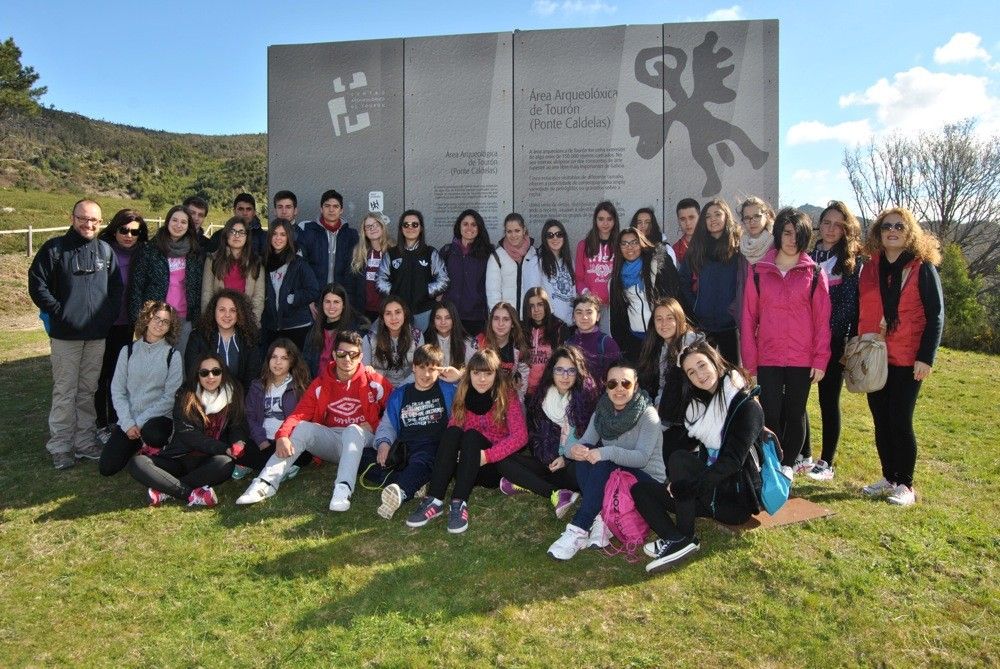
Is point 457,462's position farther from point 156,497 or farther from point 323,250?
point 323,250

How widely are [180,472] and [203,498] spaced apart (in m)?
0.32

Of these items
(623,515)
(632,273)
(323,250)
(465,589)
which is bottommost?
(465,589)

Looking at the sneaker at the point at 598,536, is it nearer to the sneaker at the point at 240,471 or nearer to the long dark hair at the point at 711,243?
the long dark hair at the point at 711,243

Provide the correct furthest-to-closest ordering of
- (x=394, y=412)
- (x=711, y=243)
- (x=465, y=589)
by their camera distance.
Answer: (x=711, y=243) < (x=394, y=412) < (x=465, y=589)

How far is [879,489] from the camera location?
4254 millimetres

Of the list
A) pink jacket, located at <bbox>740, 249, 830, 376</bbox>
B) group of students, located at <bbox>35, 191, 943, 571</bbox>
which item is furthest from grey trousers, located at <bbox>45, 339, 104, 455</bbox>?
pink jacket, located at <bbox>740, 249, 830, 376</bbox>

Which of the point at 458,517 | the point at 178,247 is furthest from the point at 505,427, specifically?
the point at 178,247

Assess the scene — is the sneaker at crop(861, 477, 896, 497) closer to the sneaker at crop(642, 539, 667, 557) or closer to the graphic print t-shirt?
the sneaker at crop(642, 539, 667, 557)

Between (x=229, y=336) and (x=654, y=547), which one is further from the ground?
(x=229, y=336)

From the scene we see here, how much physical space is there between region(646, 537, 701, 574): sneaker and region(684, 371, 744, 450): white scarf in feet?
1.79

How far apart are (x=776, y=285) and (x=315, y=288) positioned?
3.39 metres

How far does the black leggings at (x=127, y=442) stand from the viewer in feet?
14.6

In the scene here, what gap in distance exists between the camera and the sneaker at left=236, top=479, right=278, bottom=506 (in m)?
4.08

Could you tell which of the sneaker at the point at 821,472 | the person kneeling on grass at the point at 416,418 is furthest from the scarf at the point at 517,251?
the sneaker at the point at 821,472
